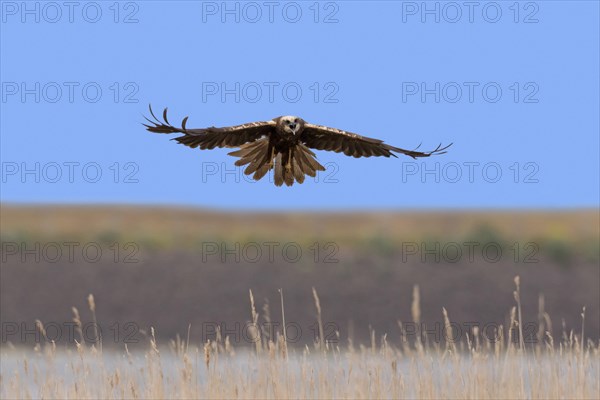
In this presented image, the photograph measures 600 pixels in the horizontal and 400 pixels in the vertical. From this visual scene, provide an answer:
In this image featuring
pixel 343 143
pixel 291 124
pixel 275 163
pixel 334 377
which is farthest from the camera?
pixel 343 143

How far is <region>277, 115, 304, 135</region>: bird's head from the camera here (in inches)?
396

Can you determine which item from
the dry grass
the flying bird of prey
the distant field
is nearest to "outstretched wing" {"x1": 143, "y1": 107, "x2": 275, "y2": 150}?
the flying bird of prey

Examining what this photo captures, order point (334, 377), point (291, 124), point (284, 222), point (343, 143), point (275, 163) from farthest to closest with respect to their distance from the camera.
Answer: point (284, 222) < point (343, 143) < point (275, 163) < point (291, 124) < point (334, 377)

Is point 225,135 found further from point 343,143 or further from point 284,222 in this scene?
point 284,222

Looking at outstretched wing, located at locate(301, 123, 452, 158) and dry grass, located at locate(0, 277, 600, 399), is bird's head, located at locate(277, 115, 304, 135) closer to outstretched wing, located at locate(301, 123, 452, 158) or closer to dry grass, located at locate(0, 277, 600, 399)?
outstretched wing, located at locate(301, 123, 452, 158)

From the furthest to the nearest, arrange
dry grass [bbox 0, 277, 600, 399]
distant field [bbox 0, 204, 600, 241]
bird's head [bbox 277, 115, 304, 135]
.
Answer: distant field [bbox 0, 204, 600, 241] < bird's head [bbox 277, 115, 304, 135] < dry grass [bbox 0, 277, 600, 399]

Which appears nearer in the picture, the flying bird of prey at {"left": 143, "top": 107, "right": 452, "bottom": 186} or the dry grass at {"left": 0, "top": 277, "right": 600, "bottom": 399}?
the dry grass at {"left": 0, "top": 277, "right": 600, "bottom": 399}

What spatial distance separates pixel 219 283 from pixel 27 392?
58.2ft

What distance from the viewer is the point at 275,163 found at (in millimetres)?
10547

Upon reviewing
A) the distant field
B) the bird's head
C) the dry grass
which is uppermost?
the bird's head

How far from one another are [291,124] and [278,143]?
1.64ft

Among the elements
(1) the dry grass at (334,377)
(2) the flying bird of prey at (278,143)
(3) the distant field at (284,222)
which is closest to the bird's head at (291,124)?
(2) the flying bird of prey at (278,143)

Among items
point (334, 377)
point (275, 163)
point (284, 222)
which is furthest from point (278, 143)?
point (284, 222)

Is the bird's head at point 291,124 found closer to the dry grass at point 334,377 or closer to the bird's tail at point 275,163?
the bird's tail at point 275,163
